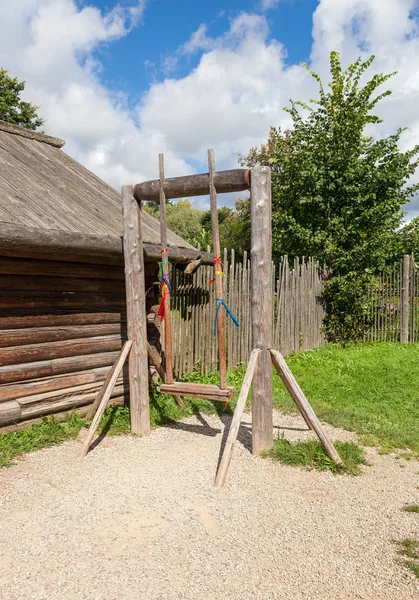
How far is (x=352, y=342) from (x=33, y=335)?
818cm

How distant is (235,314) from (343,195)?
5.78 metres

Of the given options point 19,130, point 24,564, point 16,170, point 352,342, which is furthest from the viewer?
point 352,342

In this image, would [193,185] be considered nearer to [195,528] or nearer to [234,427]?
[234,427]

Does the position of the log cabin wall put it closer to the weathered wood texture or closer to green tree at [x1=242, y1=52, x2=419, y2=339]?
the weathered wood texture

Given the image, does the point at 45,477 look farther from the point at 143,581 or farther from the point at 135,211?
the point at 135,211

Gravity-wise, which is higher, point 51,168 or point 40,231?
point 51,168

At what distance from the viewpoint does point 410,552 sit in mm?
3191

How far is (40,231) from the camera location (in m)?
4.96

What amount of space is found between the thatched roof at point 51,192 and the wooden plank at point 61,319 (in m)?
1.09

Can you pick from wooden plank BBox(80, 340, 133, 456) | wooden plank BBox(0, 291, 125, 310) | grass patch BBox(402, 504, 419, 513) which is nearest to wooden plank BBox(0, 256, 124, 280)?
wooden plank BBox(0, 291, 125, 310)

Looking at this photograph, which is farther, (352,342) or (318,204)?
(318,204)

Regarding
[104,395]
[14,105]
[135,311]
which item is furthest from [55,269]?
[14,105]

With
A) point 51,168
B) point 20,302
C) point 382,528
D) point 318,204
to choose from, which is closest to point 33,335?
point 20,302

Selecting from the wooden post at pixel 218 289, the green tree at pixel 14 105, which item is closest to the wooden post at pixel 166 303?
the wooden post at pixel 218 289
